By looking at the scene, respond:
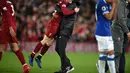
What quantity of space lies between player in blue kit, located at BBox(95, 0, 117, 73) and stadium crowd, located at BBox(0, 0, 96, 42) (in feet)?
44.6

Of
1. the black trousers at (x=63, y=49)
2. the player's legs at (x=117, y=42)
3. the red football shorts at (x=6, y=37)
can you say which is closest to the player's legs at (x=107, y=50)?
the player's legs at (x=117, y=42)

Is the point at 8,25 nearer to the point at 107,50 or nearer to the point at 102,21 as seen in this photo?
the point at 102,21

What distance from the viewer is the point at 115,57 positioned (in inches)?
430

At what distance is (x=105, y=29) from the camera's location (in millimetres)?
10062

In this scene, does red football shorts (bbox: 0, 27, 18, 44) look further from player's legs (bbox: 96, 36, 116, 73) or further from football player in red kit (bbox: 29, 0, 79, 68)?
player's legs (bbox: 96, 36, 116, 73)

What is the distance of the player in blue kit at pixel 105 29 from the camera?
32.7 ft

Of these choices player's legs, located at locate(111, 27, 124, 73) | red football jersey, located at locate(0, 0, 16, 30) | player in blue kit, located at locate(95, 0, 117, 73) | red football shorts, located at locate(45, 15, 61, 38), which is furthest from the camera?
red football shorts, located at locate(45, 15, 61, 38)

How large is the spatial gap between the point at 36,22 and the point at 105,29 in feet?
46.4

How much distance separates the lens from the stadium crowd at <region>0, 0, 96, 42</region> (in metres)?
23.9

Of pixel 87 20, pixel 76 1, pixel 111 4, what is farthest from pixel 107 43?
pixel 87 20

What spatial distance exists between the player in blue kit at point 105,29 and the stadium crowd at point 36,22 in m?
13.6

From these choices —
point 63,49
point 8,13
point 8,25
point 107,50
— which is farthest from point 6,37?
point 107,50

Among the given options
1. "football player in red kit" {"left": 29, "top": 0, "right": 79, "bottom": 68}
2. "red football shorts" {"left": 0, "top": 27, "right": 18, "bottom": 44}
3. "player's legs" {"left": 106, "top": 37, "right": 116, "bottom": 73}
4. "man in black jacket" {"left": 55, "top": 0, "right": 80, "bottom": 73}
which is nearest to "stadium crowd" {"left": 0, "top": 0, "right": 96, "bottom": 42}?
"football player in red kit" {"left": 29, "top": 0, "right": 79, "bottom": 68}

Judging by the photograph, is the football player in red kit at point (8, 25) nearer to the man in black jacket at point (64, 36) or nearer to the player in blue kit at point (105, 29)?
the man in black jacket at point (64, 36)
